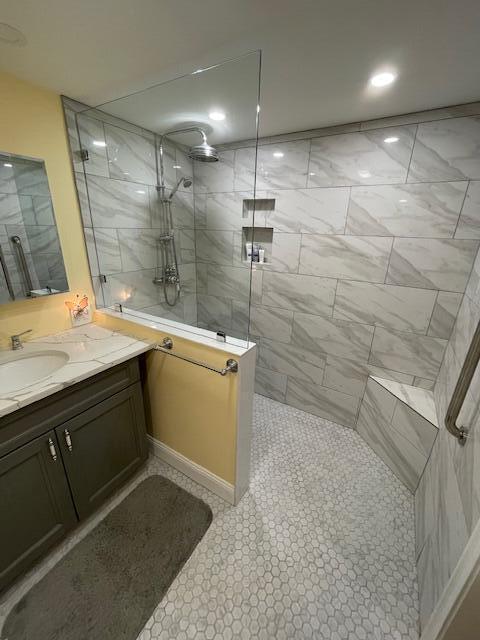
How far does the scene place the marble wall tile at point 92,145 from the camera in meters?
1.61

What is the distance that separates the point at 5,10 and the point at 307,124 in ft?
5.28

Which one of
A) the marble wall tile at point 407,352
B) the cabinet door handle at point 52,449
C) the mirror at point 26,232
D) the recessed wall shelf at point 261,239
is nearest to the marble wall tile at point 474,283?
the marble wall tile at point 407,352

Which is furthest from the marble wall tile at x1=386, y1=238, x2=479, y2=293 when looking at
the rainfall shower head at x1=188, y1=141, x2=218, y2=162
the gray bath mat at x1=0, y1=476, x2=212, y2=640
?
the gray bath mat at x1=0, y1=476, x2=212, y2=640

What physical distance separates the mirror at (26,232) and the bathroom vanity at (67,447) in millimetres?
359

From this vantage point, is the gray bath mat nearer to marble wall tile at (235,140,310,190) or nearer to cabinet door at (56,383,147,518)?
cabinet door at (56,383,147,518)

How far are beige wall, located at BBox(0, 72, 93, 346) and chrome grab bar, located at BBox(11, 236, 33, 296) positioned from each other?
0.09 m

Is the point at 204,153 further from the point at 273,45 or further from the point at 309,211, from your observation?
the point at 273,45

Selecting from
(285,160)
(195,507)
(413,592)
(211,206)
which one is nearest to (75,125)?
(211,206)

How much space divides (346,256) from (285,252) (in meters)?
0.49

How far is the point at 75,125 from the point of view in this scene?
157 cm

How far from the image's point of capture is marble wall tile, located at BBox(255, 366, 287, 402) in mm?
2471

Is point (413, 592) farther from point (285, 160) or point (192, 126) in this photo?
point (192, 126)

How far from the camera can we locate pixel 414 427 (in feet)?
5.38

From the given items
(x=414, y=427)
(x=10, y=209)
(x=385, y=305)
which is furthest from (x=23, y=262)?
(x=414, y=427)
